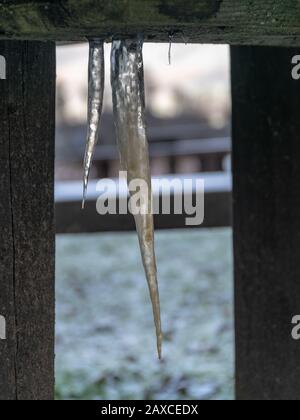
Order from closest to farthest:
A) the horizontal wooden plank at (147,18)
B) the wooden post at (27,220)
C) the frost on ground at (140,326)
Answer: the horizontal wooden plank at (147,18)
the wooden post at (27,220)
the frost on ground at (140,326)

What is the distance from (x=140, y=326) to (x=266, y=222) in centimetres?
299

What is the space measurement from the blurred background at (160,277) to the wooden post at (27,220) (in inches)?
59.9

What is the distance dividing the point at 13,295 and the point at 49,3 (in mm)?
710

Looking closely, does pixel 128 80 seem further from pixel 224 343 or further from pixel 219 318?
pixel 219 318

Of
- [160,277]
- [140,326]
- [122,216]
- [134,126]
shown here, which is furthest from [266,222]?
[160,277]

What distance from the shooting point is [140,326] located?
4859mm

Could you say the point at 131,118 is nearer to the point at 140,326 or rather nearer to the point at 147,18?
the point at 147,18

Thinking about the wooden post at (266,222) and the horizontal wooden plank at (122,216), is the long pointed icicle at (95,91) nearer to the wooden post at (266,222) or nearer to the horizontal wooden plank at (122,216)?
the wooden post at (266,222)

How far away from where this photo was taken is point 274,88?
6.47 ft

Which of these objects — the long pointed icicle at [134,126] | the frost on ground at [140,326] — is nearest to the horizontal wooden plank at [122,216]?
the frost on ground at [140,326]

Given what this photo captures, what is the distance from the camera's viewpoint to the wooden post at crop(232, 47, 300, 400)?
77.2 inches

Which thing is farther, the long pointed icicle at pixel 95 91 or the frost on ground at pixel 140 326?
the frost on ground at pixel 140 326

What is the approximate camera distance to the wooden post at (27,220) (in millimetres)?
1485

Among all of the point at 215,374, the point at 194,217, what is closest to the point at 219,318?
the point at 215,374
